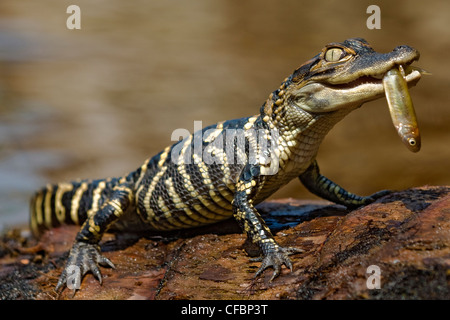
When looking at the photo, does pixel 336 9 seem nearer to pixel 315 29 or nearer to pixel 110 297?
pixel 315 29

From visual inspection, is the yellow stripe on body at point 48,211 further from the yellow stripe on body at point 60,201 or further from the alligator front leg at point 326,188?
the alligator front leg at point 326,188

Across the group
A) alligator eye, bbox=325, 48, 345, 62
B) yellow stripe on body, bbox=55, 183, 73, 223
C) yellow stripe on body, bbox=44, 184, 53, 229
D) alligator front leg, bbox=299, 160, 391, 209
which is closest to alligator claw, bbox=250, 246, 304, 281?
alligator front leg, bbox=299, 160, 391, 209

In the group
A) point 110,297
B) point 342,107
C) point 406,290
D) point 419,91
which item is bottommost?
point 110,297

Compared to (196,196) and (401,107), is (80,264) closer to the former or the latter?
(196,196)

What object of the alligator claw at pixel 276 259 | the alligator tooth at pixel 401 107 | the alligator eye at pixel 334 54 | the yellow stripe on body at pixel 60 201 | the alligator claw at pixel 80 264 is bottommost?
the alligator claw at pixel 80 264

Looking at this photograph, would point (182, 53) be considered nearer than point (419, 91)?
No

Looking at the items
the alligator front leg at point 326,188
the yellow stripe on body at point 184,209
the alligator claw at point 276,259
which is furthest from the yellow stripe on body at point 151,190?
the alligator claw at point 276,259

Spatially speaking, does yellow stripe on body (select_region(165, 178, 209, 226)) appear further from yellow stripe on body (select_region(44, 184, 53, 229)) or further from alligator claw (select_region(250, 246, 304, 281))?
yellow stripe on body (select_region(44, 184, 53, 229))

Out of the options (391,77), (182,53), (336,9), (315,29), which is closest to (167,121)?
(182,53)

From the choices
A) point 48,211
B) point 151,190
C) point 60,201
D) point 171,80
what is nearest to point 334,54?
point 151,190
